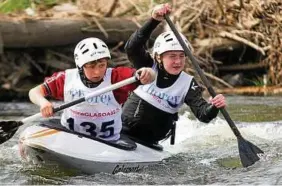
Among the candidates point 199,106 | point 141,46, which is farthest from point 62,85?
point 199,106

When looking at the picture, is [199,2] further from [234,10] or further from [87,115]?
[87,115]

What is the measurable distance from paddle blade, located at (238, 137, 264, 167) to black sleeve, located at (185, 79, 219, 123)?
390 mm

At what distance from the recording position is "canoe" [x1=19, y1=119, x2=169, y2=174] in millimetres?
5852

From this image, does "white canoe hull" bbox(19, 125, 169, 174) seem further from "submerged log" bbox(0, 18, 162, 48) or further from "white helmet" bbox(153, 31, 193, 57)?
"submerged log" bbox(0, 18, 162, 48)

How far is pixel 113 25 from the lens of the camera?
13.0 meters

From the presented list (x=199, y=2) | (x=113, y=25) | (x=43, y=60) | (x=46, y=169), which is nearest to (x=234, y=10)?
(x=199, y=2)

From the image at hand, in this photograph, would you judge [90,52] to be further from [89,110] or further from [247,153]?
→ [247,153]

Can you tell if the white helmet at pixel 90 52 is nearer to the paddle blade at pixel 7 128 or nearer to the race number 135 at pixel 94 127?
the race number 135 at pixel 94 127

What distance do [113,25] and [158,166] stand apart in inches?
270

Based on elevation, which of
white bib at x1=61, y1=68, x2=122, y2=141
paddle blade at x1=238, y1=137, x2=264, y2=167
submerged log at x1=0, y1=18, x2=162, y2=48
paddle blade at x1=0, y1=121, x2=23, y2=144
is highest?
submerged log at x1=0, y1=18, x2=162, y2=48

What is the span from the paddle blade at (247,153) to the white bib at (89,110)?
42.0 inches

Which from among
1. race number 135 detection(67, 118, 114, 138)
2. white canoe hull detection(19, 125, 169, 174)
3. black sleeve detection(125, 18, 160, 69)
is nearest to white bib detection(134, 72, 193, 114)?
black sleeve detection(125, 18, 160, 69)

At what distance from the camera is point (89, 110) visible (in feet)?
20.2

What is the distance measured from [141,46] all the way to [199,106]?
0.73 metres
